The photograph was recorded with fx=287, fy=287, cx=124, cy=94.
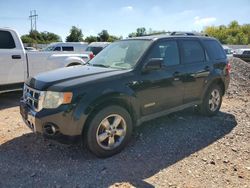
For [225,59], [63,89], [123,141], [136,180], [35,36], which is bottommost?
[136,180]

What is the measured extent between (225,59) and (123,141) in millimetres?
3390

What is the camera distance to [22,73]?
765 centimetres

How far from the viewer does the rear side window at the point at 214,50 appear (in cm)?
605

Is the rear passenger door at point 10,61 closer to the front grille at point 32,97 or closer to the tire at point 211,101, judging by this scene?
the front grille at point 32,97

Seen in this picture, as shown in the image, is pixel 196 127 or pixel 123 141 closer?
pixel 123 141

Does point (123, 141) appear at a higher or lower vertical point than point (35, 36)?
lower

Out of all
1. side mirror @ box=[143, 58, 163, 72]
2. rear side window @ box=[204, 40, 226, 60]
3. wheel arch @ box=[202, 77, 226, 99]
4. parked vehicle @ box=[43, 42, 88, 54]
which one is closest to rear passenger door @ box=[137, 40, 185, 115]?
side mirror @ box=[143, 58, 163, 72]

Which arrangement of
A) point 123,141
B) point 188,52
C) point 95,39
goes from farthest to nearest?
point 95,39, point 188,52, point 123,141

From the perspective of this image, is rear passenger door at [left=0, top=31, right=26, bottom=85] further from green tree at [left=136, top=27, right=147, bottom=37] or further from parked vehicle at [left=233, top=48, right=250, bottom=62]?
parked vehicle at [left=233, top=48, right=250, bottom=62]

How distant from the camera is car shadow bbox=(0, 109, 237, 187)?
145 inches

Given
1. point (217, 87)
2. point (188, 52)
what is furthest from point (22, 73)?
point (217, 87)

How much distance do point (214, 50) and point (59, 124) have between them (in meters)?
3.92

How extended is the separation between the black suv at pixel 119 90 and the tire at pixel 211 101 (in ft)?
0.10

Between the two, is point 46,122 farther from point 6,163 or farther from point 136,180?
point 136,180
